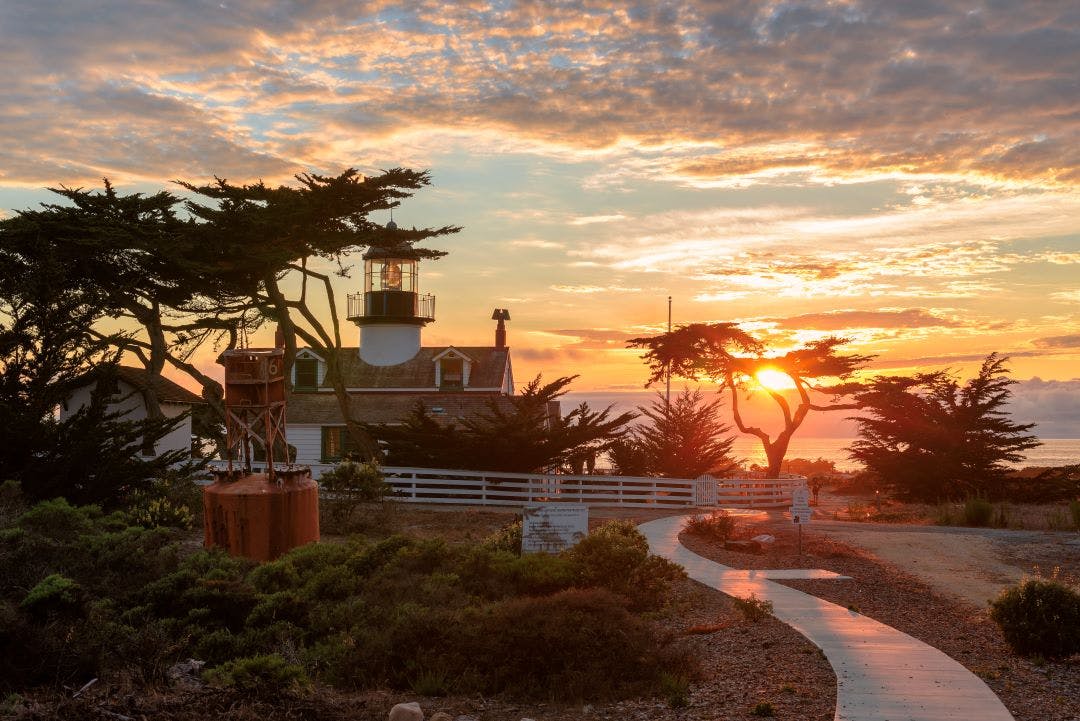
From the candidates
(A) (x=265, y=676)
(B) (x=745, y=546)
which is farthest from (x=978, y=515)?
(A) (x=265, y=676)

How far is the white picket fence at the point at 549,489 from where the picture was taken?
107ft

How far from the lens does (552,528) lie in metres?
18.2

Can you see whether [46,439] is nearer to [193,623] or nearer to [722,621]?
[193,623]

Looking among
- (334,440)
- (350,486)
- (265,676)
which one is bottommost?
(265,676)

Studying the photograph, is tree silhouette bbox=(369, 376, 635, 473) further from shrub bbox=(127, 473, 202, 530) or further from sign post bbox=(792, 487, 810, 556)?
sign post bbox=(792, 487, 810, 556)

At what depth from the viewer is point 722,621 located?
13.4m

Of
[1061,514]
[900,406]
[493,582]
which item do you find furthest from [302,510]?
[900,406]

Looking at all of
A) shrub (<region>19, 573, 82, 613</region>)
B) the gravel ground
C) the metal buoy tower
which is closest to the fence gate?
the gravel ground

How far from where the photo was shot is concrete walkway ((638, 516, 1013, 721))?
9.01 m

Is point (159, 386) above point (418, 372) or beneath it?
beneath

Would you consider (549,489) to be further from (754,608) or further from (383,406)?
(754,608)

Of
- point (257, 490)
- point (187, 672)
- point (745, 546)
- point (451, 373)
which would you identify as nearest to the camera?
point (187, 672)

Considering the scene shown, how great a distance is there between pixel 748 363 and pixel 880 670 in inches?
1371

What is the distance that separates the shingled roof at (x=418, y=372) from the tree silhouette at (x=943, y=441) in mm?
16565
